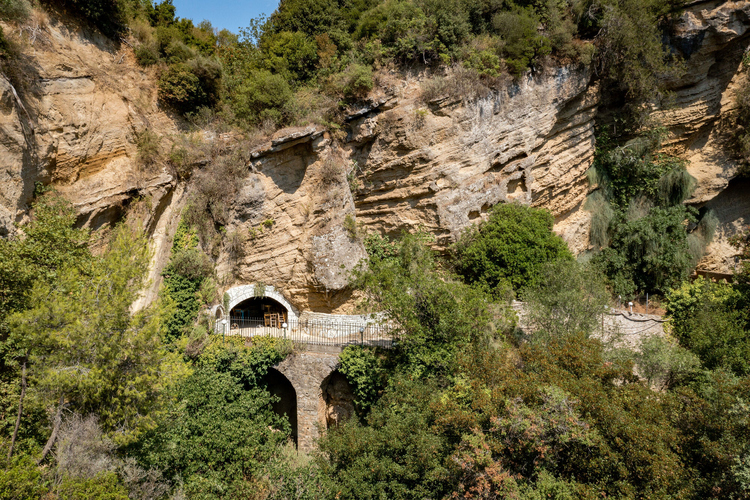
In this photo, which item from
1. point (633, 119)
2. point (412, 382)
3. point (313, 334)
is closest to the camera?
point (412, 382)

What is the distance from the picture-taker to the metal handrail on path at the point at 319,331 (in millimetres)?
14367

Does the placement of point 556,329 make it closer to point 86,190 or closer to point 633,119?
point 633,119

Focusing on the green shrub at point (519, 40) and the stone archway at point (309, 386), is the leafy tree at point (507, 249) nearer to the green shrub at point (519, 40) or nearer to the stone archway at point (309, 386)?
the green shrub at point (519, 40)

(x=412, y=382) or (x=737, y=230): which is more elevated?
(x=737, y=230)

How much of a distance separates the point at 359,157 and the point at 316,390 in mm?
8912

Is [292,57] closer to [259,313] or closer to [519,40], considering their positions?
[519,40]

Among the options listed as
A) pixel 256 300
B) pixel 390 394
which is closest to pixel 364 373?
pixel 390 394

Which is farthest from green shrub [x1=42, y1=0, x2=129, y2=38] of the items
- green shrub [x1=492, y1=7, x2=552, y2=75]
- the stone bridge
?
green shrub [x1=492, y1=7, x2=552, y2=75]

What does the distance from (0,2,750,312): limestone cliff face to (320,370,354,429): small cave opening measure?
288cm

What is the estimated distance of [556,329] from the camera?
487 inches

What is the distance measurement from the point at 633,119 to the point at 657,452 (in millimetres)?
15320

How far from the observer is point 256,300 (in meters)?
Answer: 17.2

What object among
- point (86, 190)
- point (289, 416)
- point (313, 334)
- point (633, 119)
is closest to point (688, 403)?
point (313, 334)

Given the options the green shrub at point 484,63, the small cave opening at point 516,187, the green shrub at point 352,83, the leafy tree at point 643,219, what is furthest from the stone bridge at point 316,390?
→ the leafy tree at point 643,219
